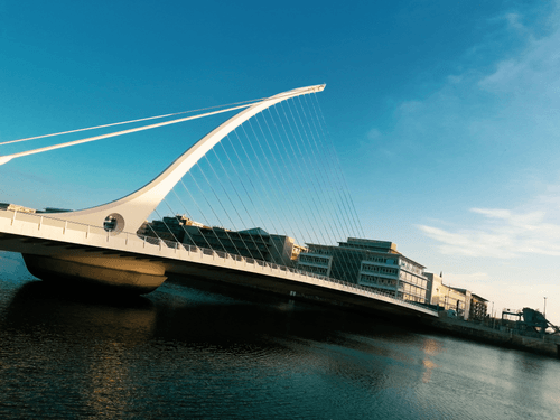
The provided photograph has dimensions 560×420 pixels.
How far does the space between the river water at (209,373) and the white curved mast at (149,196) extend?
6.55m

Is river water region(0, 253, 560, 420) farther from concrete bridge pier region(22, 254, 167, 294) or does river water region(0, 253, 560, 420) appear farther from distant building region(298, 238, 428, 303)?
distant building region(298, 238, 428, 303)

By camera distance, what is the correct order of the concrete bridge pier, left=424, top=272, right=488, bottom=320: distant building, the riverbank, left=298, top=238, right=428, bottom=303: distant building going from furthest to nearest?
left=424, top=272, right=488, bottom=320: distant building < left=298, top=238, right=428, bottom=303: distant building < the riverbank < the concrete bridge pier

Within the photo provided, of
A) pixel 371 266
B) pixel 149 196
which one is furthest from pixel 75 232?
pixel 371 266

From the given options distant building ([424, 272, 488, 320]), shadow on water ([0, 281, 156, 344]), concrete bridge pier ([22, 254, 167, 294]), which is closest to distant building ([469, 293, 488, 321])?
distant building ([424, 272, 488, 320])

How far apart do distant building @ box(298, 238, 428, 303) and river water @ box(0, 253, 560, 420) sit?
3853 cm

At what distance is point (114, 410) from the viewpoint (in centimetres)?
1019

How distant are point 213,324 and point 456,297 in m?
111

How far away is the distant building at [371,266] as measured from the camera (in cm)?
7044

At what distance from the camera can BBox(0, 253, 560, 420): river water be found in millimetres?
11148

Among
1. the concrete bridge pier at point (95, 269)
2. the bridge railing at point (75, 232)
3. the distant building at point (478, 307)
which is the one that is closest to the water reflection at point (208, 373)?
the concrete bridge pier at point (95, 269)

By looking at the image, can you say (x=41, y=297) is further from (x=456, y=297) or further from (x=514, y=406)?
(x=456, y=297)

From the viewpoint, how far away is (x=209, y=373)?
592 inches

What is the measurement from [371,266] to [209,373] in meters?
62.9

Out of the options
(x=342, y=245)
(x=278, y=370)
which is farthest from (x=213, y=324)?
(x=342, y=245)
